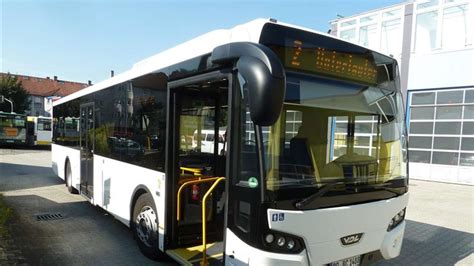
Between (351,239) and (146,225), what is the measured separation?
2.80 m

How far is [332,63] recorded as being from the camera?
3.46 metres

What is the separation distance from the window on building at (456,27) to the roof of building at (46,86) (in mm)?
68002

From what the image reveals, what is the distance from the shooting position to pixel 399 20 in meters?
17.6

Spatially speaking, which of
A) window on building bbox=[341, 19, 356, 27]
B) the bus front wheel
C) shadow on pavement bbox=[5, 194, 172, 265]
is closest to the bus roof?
shadow on pavement bbox=[5, 194, 172, 265]

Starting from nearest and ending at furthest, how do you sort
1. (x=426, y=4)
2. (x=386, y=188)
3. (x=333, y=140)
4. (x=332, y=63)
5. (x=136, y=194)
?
1. (x=332, y=63)
2. (x=386, y=188)
3. (x=333, y=140)
4. (x=136, y=194)
5. (x=426, y=4)

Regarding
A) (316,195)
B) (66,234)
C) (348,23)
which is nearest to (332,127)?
(316,195)

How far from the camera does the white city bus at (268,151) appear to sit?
3.04 meters

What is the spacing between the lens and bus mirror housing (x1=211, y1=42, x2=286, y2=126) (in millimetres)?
2588

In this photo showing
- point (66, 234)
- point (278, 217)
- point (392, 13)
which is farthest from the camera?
point (392, 13)

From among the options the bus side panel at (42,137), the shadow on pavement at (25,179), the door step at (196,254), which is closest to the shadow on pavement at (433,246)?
the door step at (196,254)

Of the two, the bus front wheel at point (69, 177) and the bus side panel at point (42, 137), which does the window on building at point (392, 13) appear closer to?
the bus front wheel at point (69, 177)

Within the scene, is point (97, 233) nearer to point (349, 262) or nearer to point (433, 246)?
point (349, 262)

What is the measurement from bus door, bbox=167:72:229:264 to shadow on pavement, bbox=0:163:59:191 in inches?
299

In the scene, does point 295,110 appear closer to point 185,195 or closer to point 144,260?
point 185,195
